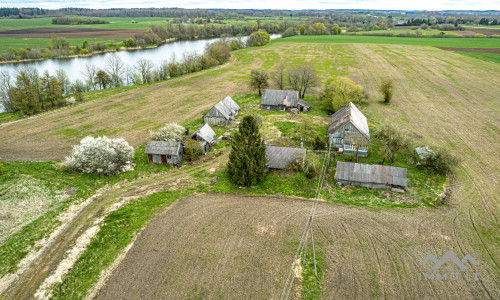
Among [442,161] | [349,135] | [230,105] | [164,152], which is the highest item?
[230,105]

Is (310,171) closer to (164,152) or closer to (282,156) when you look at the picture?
(282,156)

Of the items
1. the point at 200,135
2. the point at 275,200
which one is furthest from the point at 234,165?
the point at 200,135

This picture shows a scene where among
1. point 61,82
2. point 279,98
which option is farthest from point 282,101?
point 61,82

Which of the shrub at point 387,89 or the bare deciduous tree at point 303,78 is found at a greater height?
the bare deciduous tree at point 303,78

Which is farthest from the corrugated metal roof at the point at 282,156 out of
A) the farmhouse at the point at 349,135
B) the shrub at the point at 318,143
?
the farmhouse at the point at 349,135

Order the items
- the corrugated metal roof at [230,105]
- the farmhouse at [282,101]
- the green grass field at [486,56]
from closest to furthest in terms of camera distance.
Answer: the corrugated metal roof at [230,105]
the farmhouse at [282,101]
the green grass field at [486,56]

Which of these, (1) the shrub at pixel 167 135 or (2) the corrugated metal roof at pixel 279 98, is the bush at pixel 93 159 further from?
(2) the corrugated metal roof at pixel 279 98
